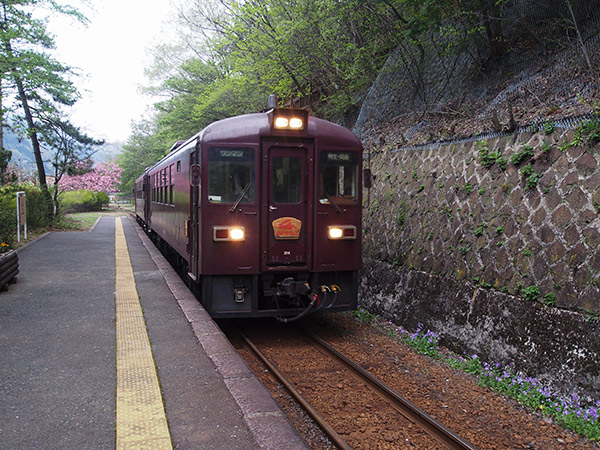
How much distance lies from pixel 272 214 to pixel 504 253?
3017 millimetres

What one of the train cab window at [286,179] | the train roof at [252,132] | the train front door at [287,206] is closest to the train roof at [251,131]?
the train roof at [252,132]

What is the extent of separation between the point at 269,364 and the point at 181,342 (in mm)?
1109

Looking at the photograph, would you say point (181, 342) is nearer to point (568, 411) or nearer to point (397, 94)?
point (568, 411)

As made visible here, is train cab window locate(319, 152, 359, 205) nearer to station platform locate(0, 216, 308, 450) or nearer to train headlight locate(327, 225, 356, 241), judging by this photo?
train headlight locate(327, 225, 356, 241)

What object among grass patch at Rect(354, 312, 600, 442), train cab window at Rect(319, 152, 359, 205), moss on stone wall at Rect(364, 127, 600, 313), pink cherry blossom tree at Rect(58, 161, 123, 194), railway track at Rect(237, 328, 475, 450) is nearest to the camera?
railway track at Rect(237, 328, 475, 450)

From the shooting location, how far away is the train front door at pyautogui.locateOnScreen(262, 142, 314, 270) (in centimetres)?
661

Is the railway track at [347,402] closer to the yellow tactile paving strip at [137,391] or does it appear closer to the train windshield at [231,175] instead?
the yellow tactile paving strip at [137,391]

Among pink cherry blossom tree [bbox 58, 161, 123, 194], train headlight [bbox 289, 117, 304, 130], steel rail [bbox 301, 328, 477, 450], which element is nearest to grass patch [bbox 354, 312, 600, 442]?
steel rail [bbox 301, 328, 477, 450]

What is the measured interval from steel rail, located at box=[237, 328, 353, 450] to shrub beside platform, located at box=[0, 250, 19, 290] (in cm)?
402

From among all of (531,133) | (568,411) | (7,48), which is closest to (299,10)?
(7,48)

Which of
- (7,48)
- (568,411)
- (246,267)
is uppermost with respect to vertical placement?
(7,48)

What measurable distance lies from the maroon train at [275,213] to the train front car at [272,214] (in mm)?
13

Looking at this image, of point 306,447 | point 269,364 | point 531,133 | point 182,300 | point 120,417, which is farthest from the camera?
point 182,300

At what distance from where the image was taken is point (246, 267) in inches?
257
